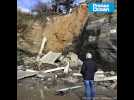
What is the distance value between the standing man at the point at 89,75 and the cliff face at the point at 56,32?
517 millimetres

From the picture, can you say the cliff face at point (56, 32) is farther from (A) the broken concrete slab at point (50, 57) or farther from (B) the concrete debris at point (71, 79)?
(B) the concrete debris at point (71, 79)

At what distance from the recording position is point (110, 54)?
1066cm

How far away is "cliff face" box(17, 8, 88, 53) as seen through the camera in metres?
10.6

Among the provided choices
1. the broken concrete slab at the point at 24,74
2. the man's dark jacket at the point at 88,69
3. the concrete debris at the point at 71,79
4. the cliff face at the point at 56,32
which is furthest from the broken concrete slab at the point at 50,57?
the man's dark jacket at the point at 88,69

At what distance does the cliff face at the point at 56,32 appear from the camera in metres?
10.6

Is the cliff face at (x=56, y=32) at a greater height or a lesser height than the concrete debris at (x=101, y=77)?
greater

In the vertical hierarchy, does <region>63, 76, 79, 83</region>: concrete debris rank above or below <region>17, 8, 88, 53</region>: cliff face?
below

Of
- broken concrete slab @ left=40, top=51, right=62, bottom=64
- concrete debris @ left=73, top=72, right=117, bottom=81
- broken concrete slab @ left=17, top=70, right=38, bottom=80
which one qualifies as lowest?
concrete debris @ left=73, top=72, right=117, bottom=81

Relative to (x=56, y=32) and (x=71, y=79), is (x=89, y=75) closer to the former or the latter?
(x=71, y=79)

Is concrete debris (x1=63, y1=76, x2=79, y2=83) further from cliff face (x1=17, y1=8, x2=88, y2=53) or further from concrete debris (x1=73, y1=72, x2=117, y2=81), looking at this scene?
cliff face (x1=17, y1=8, x2=88, y2=53)

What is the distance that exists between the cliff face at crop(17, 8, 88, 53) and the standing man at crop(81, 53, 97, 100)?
52cm

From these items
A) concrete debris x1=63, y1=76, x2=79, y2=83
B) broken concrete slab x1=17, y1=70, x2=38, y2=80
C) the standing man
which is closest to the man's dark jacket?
the standing man
